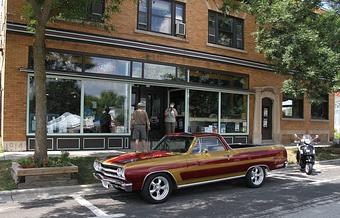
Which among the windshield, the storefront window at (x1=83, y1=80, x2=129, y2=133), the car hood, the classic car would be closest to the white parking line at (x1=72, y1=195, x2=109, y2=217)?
the classic car

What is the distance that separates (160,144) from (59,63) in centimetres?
694

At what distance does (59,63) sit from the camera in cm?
1519

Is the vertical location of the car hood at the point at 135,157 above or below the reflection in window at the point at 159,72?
below

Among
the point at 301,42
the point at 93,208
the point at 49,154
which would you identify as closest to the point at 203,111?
the point at 301,42

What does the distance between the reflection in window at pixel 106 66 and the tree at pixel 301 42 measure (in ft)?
17.8

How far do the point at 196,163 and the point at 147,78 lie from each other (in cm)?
877

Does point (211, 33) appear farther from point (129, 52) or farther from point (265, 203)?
point (265, 203)

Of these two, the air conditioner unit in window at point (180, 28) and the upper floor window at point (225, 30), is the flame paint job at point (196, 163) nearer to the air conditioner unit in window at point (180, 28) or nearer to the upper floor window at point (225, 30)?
the air conditioner unit in window at point (180, 28)

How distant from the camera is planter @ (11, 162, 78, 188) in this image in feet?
30.3

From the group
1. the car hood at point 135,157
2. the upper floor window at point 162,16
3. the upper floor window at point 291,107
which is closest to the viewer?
the car hood at point 135,157

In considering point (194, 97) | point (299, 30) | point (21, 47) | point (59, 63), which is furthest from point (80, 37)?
point (299, 30)

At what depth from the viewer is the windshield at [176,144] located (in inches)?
368

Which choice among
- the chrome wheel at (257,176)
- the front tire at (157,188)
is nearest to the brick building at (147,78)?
the chrome wheel at (257,176)

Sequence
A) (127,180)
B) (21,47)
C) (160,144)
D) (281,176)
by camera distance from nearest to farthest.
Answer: (127,180) < (160,144) < (281,176) < (21,47)
